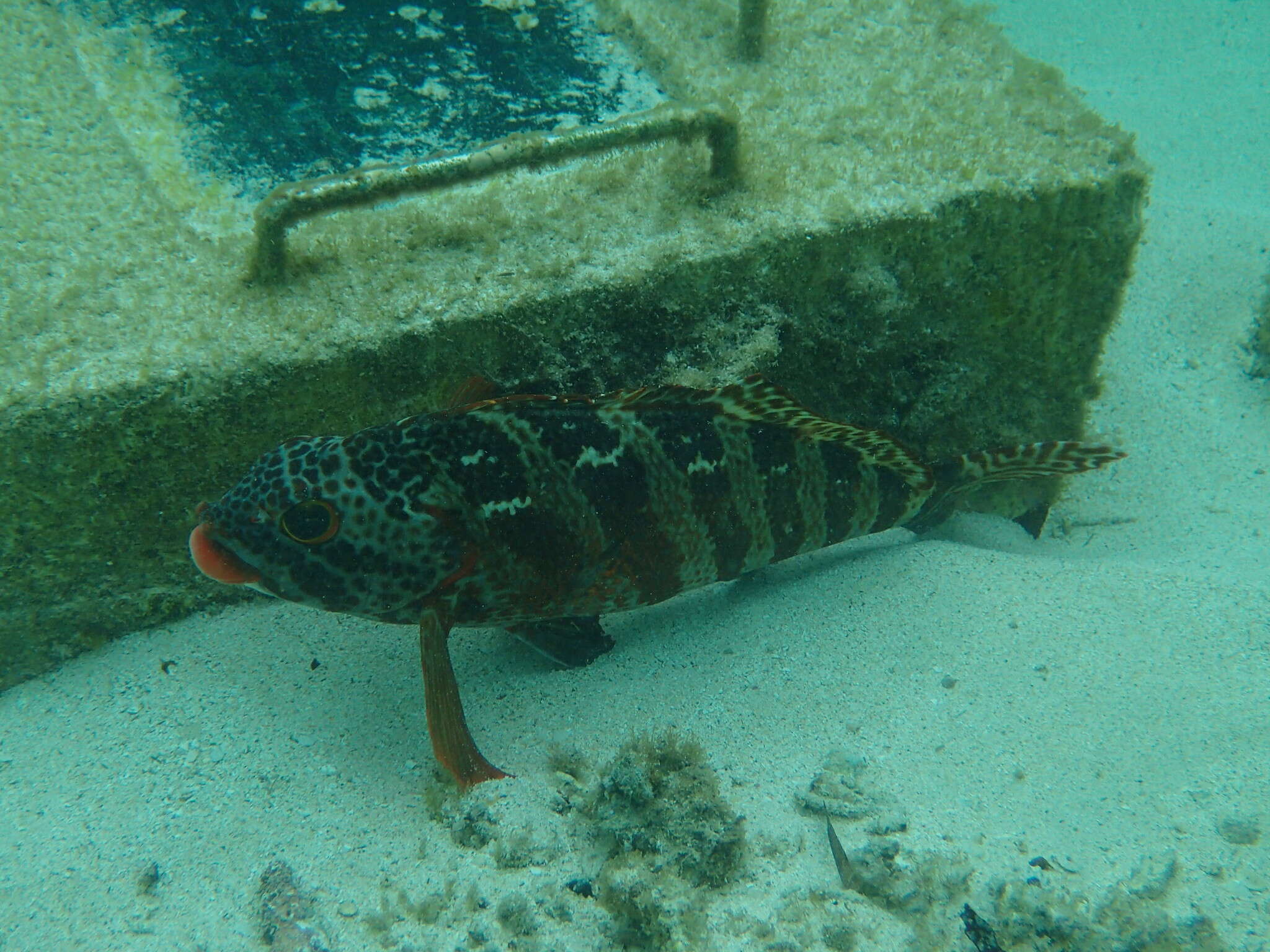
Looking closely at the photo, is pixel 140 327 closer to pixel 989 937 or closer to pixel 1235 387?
pixel 989 937

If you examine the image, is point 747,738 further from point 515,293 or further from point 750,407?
point 515,293

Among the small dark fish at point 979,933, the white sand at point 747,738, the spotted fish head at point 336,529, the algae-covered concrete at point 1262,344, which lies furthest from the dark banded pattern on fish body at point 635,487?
the algae-covered concrete at point 1262,344

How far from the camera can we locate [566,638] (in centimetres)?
317

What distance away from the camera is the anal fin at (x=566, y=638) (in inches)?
123

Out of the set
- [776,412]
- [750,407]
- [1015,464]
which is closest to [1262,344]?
[1015,464]

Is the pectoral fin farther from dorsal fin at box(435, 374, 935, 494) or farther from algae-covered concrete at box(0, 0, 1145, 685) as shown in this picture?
algae-covered concrete at box(0, 0, 1145, 685)

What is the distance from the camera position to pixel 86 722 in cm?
298

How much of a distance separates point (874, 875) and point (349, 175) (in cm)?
323

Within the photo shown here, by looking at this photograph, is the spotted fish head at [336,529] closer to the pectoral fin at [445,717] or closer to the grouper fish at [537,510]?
the grouper fish at [537,510]

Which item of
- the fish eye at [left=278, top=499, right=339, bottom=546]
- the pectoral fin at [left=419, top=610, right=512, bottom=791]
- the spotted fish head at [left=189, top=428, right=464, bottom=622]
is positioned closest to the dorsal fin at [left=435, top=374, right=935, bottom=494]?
the spotted fish head at [left=189, top=428, right=464, bottom=622]

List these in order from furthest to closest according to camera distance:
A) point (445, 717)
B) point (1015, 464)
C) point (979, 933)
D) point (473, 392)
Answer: point (1015, 464) → point (473, 392) → point (445, 717) → point (979, 933)

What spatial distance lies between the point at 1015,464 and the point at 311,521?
330 centimetres

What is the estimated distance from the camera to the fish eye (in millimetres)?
2480

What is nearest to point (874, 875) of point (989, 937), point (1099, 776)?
point (989, 937)
